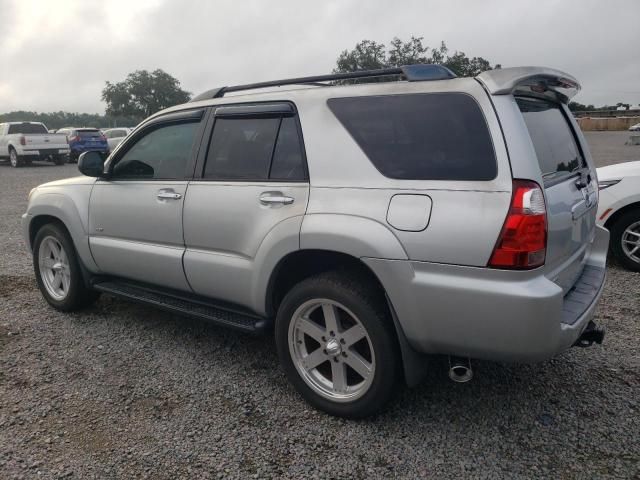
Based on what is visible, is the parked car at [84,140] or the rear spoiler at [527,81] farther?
the parked car at [84,140]

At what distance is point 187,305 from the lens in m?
3.62

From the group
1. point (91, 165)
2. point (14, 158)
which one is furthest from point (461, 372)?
point (14, 158)

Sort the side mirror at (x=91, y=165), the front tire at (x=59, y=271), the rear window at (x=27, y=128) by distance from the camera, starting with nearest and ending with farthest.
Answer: the side mirror at (x=91, y=165) < the front tire at (x=59, y=271) < the rear window at (x=27, y=128)

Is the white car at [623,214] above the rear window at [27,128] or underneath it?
underneath

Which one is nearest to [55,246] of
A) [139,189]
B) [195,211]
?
[139,189]

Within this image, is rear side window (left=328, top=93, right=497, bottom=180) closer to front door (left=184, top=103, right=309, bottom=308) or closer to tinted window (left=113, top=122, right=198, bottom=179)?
front door (left=184, top=103, right=309, bottom=308)

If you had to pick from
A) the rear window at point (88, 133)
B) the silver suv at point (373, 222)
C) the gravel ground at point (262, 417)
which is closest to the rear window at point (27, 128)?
the rear window at point (88, 133)

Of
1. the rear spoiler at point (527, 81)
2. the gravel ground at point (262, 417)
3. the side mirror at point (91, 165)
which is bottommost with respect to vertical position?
the gravel ground at point (262, 417)

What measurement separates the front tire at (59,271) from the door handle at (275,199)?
7.11 ft

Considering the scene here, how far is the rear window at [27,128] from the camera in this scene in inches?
865

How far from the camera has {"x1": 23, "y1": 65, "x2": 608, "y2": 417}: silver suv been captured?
242cm

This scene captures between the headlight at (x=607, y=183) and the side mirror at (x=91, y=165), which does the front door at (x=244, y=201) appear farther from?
the headlight at (x=607, y=183)

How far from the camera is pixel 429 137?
2635mm

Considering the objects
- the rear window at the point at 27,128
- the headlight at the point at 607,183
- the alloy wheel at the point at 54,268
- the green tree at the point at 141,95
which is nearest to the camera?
the alloy wheel at the point at 54,268
